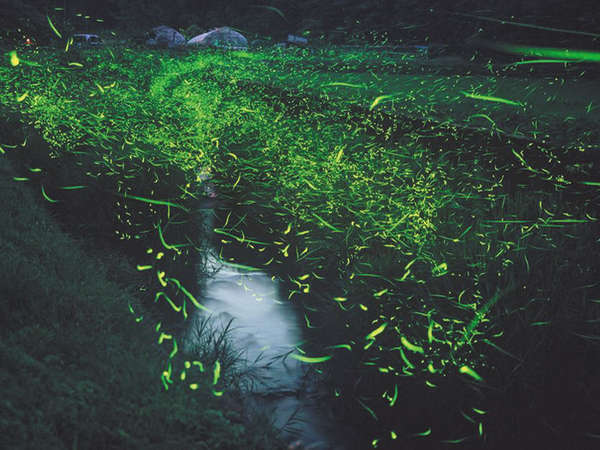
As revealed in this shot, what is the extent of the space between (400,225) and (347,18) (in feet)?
101

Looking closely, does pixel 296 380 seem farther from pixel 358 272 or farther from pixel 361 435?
pixel 358 272

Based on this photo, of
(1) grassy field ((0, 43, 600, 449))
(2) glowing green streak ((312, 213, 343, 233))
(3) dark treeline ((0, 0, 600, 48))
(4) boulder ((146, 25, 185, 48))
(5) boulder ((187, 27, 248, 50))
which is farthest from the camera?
(5) boulder ((187, 27, 248, 50))

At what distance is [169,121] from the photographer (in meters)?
11.8

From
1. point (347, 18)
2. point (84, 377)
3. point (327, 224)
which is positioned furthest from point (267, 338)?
point (347, 18)

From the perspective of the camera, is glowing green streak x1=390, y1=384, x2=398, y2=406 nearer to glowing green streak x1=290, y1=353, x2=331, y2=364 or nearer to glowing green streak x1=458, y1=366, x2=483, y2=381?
glowing green streak x1=458, y1=366, x2=483, y2=381

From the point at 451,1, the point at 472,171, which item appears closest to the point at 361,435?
the point at 472,171

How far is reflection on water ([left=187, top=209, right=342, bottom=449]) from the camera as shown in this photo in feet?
13.7

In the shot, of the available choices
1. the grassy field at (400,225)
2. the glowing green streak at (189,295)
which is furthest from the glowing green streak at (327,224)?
the glowing green streak at (189,295)

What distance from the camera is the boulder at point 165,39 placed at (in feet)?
131

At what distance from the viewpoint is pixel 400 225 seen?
620 centimetres

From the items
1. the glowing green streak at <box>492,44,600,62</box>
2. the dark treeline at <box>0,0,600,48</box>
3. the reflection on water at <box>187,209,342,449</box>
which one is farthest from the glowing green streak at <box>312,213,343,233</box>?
the dark treeline at <box>0,0,600,48</box>

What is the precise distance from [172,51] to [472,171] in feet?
111

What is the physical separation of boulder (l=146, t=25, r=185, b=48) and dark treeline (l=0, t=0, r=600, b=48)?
5.95m

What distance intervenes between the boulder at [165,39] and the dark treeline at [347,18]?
5.95 metres
